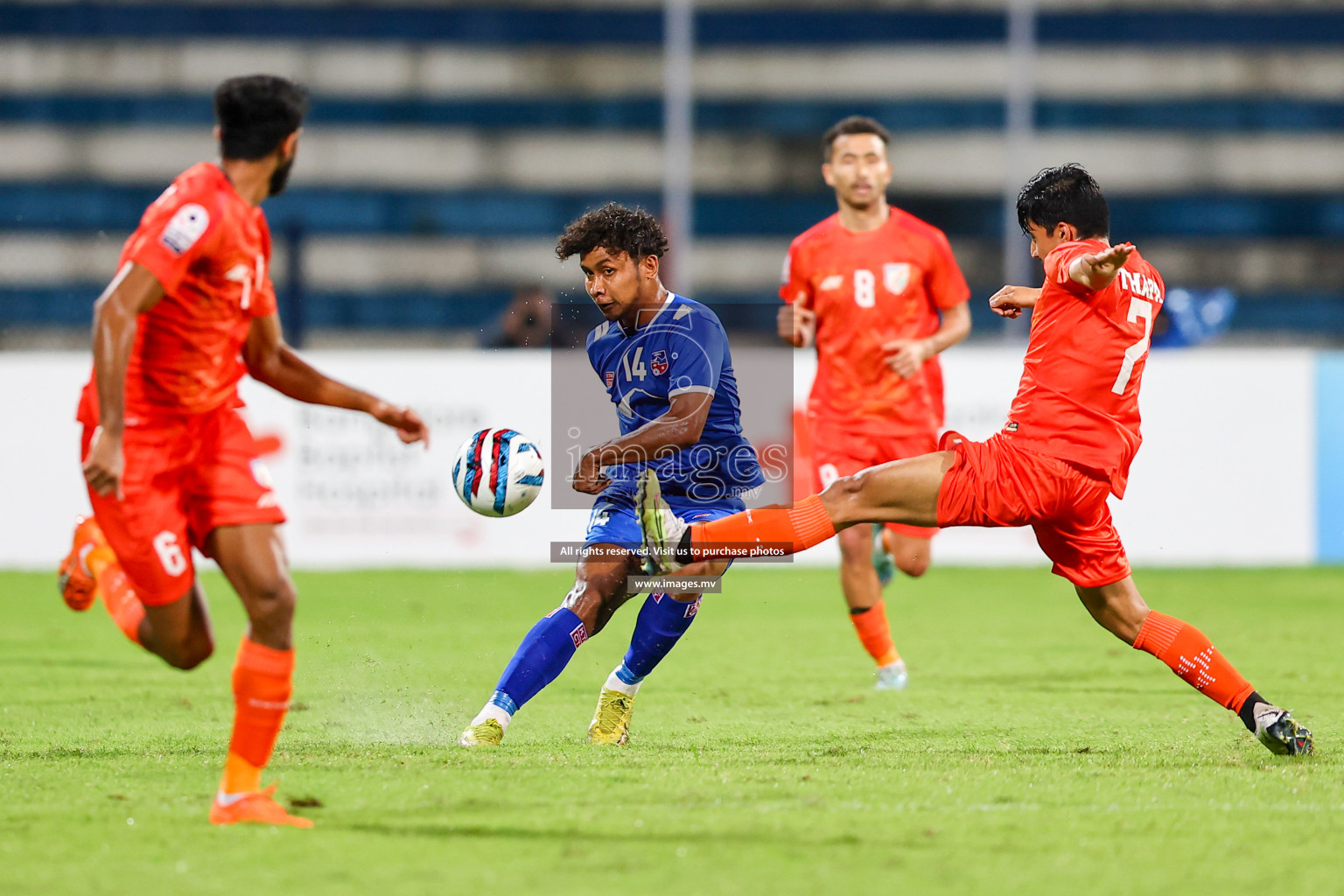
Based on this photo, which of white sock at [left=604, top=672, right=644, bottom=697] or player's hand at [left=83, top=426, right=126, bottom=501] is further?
white sock at [left=604, top=672, right=644, bottom=697]

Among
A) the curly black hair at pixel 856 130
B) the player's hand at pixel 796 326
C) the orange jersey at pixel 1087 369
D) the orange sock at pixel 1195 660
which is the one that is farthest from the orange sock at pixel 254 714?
the curly black hair at pixel 856 130

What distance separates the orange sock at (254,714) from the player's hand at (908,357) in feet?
12.6

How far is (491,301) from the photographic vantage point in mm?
31500

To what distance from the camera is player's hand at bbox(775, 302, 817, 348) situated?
8.13 metres

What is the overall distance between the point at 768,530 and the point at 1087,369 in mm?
1224

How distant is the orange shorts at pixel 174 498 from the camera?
4.59 m

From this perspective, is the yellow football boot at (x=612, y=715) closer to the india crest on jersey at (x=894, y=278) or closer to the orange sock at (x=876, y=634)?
the orange sock at (x=876, y=634)

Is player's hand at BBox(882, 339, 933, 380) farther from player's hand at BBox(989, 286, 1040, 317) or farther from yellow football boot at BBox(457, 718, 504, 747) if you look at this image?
yellow football boot at BBox(457, 718, 504, 747)

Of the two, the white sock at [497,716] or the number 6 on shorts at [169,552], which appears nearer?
the number 6 on shorts at [169,552]

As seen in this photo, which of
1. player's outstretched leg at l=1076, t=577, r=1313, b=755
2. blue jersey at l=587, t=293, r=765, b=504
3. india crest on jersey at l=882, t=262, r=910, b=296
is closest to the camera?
player's outstretched leg at l=1076, t=577, r=1313, b=755

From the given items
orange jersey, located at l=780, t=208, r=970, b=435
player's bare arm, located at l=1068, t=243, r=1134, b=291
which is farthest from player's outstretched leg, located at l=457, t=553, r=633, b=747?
orange jersey, located at l=780, t=208, r=970, b=435

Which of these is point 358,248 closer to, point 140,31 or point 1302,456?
point 140,31

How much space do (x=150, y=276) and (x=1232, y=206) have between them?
3379 centimetres

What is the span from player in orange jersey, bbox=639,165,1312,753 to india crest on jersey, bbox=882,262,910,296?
2553 mm
